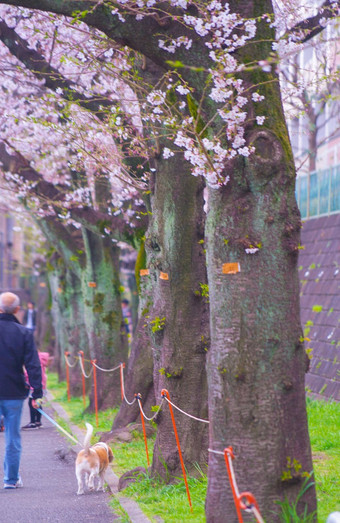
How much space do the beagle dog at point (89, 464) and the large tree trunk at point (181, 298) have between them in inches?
23.5

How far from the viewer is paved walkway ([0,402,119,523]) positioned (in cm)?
859

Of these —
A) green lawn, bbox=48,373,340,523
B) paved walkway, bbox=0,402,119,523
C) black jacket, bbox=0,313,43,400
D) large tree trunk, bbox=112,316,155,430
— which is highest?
black jacket, bbox=0,313,43,400

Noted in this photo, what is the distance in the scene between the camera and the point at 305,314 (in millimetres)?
18891

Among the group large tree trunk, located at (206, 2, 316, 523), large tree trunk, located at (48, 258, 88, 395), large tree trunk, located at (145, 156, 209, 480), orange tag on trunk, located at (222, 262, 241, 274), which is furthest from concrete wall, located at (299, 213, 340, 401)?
orange tag on trunk, located at (222, 262, 241, 274)

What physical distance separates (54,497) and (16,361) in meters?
1.52

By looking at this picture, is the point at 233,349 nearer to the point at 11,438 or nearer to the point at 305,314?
the point at 11,438

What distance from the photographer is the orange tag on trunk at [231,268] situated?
670 centimetres

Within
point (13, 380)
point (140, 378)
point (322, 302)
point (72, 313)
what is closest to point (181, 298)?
point (13, 380)

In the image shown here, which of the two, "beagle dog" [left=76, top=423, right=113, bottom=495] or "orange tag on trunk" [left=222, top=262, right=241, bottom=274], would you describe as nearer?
"orange tag on trunk" [left=222, top=262, right=241, bottom=274]

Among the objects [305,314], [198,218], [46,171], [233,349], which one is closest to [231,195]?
[233,349]

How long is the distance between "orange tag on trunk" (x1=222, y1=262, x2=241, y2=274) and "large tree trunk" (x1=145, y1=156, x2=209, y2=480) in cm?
310

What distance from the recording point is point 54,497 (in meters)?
9.73

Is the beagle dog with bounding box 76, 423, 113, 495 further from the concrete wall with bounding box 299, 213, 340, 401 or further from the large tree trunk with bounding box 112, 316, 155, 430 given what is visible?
the concrete wall with bounding box 299, 213, 340, 401

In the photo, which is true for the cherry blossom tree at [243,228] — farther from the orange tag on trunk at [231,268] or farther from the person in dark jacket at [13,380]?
the person in dark jacket at [13,380]
